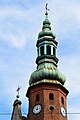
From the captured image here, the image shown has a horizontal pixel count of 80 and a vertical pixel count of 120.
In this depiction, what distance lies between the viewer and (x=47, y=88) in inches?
2175

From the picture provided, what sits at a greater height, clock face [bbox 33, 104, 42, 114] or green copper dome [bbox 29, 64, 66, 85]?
green copper dome [bbox 29, 64, 66, 85]

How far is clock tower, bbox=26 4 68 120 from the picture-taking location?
176 ft

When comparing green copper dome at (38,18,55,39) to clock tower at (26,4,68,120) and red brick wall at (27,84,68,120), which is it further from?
red brick wall at (27,84,68,120)

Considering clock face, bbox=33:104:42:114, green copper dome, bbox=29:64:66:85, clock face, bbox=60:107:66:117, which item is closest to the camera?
clock face, bbox=33:104:42:114

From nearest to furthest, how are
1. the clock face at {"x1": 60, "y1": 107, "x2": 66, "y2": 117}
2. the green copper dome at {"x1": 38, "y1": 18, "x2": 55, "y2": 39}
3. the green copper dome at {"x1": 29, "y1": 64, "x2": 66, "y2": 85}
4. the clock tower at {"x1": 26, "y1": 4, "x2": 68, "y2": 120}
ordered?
1. the clock tower at {"x1": 26, "y1": 4, "x2": 68, "y2": 120}
2. the clock face at {"x1": 60, "y1": 107, "x2": 66, "y2": 117}
3. the green copper dome at {"x1": 29, "y1": 64, "x2": 66, "y2": 85}
4. the green copper dome at {"x1": 38, "y1": 18, "x2": 55, "y2": 39}

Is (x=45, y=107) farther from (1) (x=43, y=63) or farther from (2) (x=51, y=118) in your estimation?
(1) (x=43, y=63)

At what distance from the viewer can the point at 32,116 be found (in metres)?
54.0

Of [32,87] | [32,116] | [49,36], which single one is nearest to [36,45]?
[49,36]

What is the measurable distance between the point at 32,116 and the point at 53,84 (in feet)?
14.4

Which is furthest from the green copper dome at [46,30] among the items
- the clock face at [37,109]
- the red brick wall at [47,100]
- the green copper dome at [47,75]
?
the clock face at [37,109]

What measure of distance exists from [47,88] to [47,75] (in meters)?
1.56

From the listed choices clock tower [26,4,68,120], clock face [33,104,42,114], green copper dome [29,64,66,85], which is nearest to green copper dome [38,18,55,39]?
clock tower [26,4,68,120]

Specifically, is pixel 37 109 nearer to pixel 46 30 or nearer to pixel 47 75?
pixel 47 75

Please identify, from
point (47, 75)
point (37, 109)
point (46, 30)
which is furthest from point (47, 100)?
point (46, 30)
